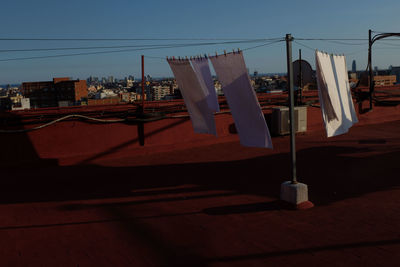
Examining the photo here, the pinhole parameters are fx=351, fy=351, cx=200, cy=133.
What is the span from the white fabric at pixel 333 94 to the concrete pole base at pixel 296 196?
143 cm

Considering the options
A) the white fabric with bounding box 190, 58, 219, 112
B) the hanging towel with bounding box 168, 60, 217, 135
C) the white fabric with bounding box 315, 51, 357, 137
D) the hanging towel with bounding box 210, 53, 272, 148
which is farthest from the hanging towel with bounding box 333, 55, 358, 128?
the hanging towel with bounding box 168, 60, 217, 135

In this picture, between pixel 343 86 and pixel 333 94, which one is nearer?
pixel 333 94

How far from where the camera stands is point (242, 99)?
297 inches

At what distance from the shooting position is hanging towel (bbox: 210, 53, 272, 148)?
734 centimetres

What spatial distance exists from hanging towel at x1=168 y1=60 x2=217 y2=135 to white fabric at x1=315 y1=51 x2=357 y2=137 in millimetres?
2685

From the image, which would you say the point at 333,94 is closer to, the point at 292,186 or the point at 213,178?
the point at 292,186

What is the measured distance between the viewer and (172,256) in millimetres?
5453

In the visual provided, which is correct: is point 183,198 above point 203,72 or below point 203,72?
below

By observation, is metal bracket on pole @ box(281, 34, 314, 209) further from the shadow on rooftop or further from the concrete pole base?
the shadow on rooftop

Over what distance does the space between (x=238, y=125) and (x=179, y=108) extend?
261 inches

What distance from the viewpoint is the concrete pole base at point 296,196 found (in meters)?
7.38

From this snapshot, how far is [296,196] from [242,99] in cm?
234

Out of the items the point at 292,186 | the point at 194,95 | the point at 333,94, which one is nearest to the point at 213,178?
the point at 194,95

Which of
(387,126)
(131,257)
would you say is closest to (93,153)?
(131,257)
